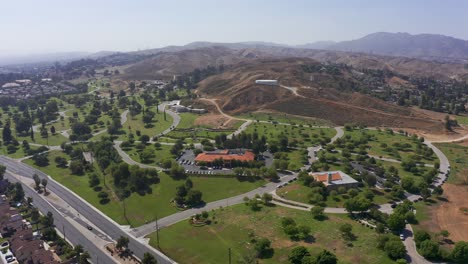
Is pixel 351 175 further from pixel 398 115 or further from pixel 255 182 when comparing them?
pixel 398 115

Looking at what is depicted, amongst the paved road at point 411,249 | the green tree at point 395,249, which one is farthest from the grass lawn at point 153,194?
the green tree at point 395,249

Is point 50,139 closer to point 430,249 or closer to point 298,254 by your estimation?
point 298,254

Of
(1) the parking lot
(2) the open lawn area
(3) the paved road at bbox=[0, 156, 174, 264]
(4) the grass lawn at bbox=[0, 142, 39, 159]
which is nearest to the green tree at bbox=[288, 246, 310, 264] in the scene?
(3) the paved road at bbox=[0, 156, 174, 264]

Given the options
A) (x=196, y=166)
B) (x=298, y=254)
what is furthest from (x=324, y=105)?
(x=298, y=254)

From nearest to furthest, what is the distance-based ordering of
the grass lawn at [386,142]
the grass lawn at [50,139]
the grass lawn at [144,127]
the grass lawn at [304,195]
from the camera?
the grass lawn at [304,195] < the grass lawn at [386,142] < the grass lawn at [50,139] < the grass lawn at [144,127]

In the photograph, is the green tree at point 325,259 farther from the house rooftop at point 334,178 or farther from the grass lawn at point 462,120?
the grass lawn at point 462,120
